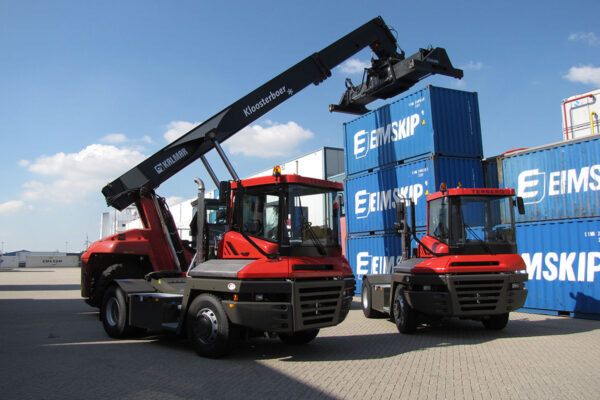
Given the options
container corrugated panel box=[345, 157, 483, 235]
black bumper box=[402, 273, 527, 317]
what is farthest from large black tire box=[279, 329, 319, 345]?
container corrugated panel box=[345, 157, 483, 235]

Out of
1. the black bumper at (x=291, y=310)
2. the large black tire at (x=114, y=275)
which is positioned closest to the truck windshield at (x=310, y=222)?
the black bumper at (x=291, y=310)

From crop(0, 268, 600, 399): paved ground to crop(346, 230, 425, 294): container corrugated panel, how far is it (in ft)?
14.6

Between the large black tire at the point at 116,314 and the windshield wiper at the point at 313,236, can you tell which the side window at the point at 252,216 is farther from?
the large black tire at the point at 116,314

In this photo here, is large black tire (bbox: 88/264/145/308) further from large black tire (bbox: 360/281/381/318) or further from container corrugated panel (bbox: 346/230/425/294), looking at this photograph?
container corrugated panel (bbox: 346/230/425/294)

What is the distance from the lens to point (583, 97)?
16.7 m

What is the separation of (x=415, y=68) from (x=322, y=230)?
6.99m

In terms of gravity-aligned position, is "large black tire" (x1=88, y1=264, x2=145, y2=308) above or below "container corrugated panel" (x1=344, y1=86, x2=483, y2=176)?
below

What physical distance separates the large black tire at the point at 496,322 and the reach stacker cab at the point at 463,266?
2 cm

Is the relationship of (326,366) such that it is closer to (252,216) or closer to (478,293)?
(252,216)

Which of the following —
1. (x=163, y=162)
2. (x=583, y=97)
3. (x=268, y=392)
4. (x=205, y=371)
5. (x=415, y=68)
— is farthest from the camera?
(x=583, y=97)

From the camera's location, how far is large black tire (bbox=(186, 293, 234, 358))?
21.5ft

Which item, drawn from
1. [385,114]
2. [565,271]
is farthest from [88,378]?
[385,114]

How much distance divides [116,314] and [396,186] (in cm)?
863

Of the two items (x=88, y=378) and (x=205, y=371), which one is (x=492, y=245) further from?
(x=88, y=378)
